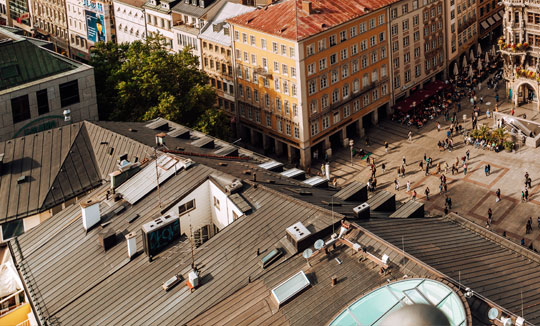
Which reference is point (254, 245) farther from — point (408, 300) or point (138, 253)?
point (408, 300)

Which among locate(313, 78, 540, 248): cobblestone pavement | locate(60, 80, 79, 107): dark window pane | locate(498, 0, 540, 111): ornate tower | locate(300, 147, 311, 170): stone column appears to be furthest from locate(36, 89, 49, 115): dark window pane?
locate(498, 0, 540, 111): ornate tower

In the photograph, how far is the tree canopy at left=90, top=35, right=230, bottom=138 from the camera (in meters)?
101

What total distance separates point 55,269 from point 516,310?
32765 millimetres

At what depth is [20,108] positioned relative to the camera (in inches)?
3206

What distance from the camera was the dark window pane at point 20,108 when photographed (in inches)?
3179

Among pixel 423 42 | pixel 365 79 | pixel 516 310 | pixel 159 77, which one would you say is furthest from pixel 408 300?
pixel 423 42

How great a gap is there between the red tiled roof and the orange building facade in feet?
0.45

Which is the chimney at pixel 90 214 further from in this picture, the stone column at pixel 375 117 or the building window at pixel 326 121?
the stone column at pixel 375 117

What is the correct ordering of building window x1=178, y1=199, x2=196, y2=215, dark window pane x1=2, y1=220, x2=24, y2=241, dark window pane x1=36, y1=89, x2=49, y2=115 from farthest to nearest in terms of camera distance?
1. dark window pane x1=36, y1=89, x2=49, y2=115
2. dark window pane x1=2, y1=220, x2=24, y2=241
3. building window x1=178, y1=199, x2=196, y2=215

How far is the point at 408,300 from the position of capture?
41.0m

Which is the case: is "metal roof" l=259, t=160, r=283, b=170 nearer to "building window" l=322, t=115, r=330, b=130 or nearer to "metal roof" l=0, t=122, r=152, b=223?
"metal roof" l=0, t=122, r=152, b=223

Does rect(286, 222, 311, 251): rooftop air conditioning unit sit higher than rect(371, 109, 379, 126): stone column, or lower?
higher

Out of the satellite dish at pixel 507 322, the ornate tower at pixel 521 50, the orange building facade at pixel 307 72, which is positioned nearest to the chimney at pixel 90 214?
the satellite dish at pixel 507 322

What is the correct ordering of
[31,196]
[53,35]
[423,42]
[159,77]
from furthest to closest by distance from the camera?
[53,35] < [423,42] < [159,77] < [31,196]
